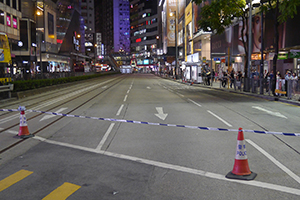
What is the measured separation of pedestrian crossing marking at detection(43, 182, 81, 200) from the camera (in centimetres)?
467

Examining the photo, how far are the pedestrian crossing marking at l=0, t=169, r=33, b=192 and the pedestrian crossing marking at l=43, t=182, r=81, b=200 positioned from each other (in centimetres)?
91

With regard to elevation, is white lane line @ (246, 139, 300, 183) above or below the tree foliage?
below

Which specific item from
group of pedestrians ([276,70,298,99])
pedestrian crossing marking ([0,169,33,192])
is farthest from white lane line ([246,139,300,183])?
group of pedestrians ([276,70,298,99])

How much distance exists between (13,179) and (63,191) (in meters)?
1.24

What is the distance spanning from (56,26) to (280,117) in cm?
7597

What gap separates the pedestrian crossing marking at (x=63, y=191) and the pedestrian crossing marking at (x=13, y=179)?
2.99 ft

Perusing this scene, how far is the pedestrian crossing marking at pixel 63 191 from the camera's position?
15.3 ft

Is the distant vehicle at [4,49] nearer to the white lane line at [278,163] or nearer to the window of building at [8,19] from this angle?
the white lane line at [278,163]

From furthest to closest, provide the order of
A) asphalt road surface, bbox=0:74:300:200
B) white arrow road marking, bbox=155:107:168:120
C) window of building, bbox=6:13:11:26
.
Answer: window of building, bbox=6:13:11:26 → white arrow road marking, bbox=155:107:168:120 → asphalt road surface, bbox=0:74:300:200

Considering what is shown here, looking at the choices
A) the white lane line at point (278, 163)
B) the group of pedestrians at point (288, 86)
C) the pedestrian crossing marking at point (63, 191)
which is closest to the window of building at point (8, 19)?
the group of pedestrians at point (288, 86)

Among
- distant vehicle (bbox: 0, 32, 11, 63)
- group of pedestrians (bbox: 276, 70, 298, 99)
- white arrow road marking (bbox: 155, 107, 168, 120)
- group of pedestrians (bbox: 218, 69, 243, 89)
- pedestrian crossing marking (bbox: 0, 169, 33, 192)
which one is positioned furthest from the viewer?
group of pedestrians (bbox: 218, 69, 243, 89)

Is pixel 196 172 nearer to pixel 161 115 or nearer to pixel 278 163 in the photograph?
pixel 278 163

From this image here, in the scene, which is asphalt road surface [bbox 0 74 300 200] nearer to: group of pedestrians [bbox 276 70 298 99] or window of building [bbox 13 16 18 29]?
group of pedestrians [bbox 276 70 298 99]

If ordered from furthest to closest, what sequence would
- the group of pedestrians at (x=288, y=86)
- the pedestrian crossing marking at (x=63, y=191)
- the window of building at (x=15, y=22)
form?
the window of building at (x=15, y=22) < the group of pedestrians at (x=288, y=86) < the pedestrian crossing marking at (x=63, y=191)
